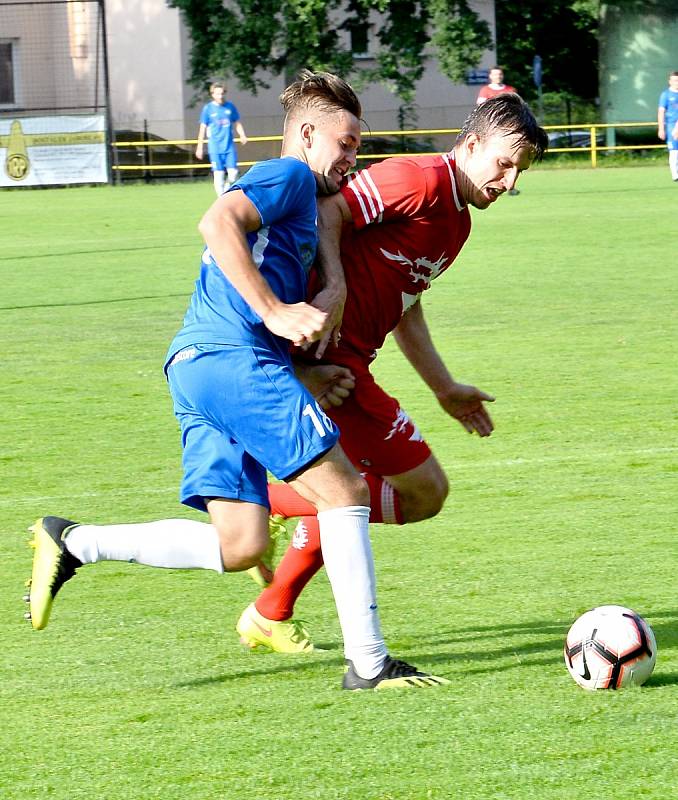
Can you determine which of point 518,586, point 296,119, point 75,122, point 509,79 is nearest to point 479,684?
point 518,586

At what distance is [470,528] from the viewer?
20.0 feet

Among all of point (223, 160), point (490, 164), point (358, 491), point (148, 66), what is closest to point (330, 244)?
point (490, 164)

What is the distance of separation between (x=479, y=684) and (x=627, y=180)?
2613cm

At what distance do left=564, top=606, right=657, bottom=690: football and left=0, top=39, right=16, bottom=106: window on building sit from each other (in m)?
42.9

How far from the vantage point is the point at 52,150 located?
32.5 m

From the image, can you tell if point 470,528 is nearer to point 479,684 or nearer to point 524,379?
point 479,684

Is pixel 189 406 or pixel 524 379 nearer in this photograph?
pixel 189 406

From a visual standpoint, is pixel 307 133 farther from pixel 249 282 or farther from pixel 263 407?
pixel 263 407

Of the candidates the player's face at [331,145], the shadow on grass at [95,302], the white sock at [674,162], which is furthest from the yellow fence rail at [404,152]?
the player's face at [331,145]

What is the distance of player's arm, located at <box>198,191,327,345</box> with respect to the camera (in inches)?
148

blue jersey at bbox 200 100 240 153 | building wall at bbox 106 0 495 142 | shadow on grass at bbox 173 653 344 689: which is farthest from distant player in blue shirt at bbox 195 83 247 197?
shadow on grass at bbox 173 653 344 689

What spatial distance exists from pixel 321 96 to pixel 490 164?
0.61 m

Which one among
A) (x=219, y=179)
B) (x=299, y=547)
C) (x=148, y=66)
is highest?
(x=148, y=66)

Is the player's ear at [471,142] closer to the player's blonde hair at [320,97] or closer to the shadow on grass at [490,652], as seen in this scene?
the player's blonde hair at [320,97]
